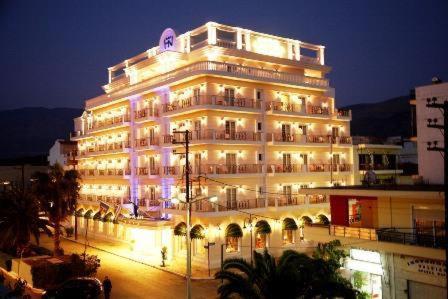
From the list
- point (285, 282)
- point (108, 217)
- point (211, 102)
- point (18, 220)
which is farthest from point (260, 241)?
→ point (285, 282)

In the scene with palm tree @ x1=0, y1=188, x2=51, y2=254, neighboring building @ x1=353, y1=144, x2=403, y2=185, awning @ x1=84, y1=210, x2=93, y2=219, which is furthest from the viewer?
awning @ x1=84, y1=210, x2=93, y2=219

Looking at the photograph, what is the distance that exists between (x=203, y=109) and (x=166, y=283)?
1450 centimetres

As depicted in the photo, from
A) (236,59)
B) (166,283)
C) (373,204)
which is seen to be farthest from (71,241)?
(373,204)

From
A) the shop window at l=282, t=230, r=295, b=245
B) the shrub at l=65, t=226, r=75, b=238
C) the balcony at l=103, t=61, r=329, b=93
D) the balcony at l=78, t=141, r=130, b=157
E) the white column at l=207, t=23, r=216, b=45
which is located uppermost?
the white column at l=207, t=23, r=216, b=45

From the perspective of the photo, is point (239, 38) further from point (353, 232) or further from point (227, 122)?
point (353, 232)

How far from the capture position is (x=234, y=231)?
129 feet

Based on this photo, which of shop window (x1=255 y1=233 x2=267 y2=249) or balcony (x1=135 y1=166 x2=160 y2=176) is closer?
shop window (x1=255 y1=233 x2=267 y2=249)

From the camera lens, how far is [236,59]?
44.9 meters

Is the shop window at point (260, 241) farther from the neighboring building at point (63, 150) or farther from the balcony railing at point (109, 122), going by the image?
the neighboring building at point (63, 150)

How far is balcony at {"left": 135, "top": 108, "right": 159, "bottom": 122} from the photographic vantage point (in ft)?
151

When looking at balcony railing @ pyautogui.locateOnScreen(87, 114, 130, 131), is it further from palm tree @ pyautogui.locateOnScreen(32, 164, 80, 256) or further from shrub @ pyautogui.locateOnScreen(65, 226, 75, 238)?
shrub @ pyautogui.locateOnScreen(65, 226, 75, 238)

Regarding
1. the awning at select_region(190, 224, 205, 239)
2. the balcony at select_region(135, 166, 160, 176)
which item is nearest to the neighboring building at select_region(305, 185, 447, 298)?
the awning at select_region(190, 224, 205, 239)

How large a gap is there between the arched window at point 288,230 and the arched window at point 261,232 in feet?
6.34

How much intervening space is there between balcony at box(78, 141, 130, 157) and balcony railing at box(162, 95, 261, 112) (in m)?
9.91
